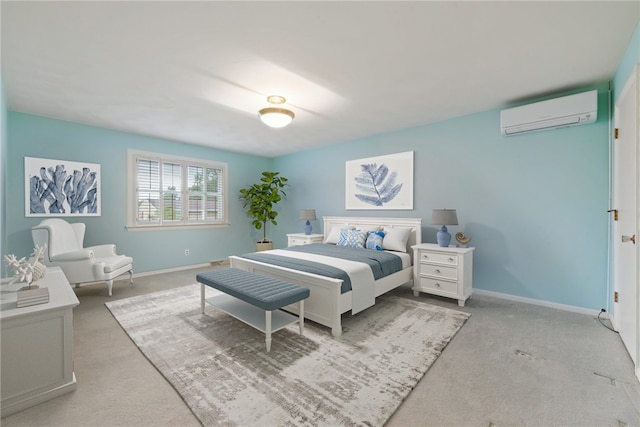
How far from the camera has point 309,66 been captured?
2.45 meters

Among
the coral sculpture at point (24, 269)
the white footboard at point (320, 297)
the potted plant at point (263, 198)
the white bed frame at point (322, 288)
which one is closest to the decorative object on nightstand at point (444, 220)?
the white bed frame at point (322, 288)

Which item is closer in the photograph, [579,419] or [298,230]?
[579,419]

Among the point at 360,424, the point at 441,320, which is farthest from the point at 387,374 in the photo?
the point at 441,320

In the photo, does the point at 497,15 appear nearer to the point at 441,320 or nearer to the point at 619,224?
the point at 619,224

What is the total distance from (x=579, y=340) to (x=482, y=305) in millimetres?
952

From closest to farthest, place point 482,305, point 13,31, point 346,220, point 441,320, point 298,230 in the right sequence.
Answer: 1. point 13,31
2. point 441,320
3. point 482,305
4. point 346,220
5. point 298,230

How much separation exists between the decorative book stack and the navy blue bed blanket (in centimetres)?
190

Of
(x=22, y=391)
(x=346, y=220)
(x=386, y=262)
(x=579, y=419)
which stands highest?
(x=346, y=220)

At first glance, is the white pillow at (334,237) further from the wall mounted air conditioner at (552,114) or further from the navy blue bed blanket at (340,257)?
the wall mounted air conditioner at (552,114)

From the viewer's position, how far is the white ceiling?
1784 mm

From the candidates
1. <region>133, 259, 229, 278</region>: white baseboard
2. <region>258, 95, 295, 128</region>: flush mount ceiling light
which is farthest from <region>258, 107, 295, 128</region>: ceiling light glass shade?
<region>133, 259, 229, 278</region>: white baseboard

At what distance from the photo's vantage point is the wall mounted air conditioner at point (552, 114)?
278 cm

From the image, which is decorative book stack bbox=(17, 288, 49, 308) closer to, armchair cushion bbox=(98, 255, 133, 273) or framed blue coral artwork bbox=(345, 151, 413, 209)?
armchair cushion bbox=(98, 255, 133, 273)

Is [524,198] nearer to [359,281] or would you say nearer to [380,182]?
[380,182]
